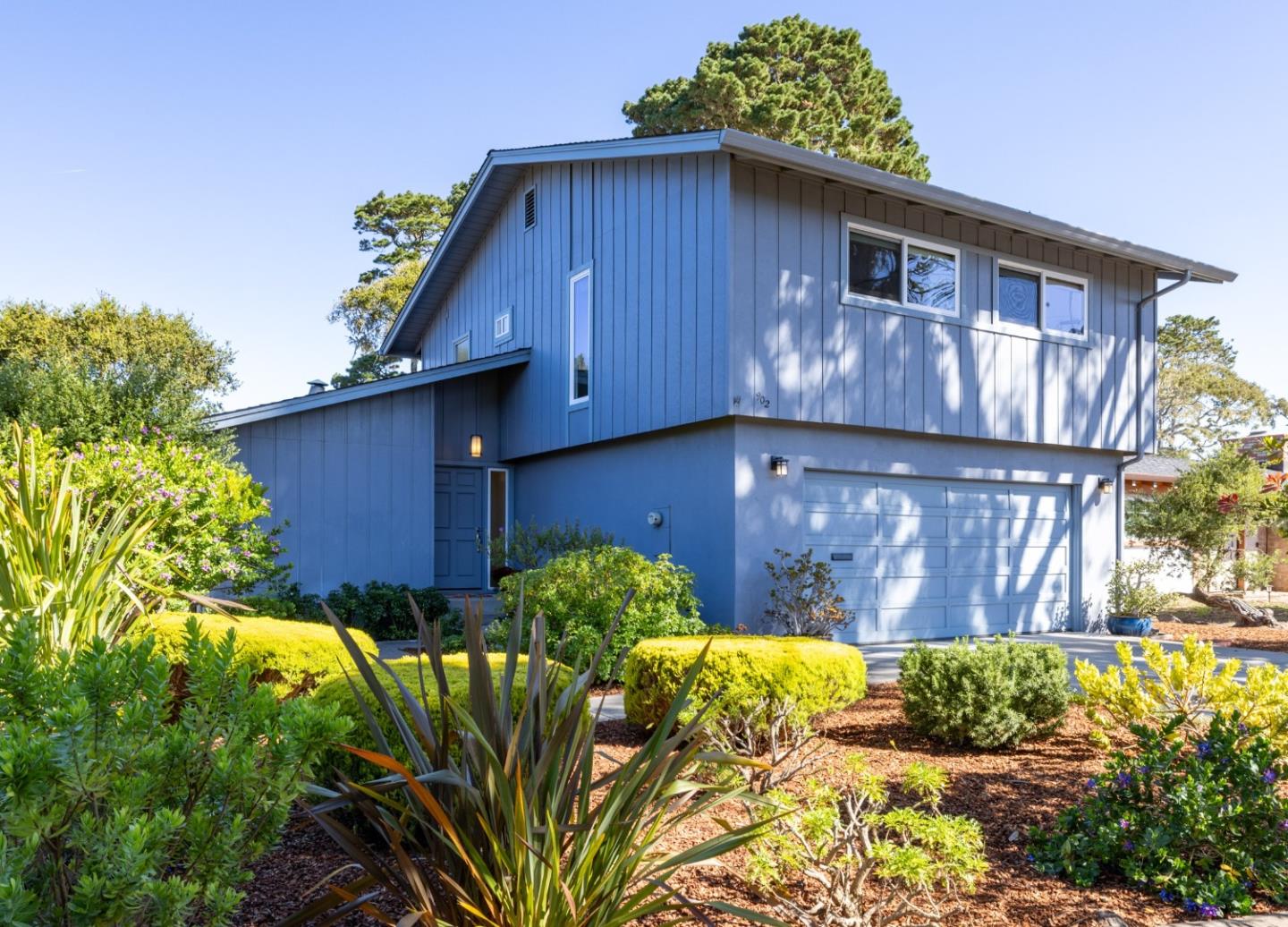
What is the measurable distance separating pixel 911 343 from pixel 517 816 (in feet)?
30.8

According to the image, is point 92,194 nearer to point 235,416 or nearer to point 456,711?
point 235,416

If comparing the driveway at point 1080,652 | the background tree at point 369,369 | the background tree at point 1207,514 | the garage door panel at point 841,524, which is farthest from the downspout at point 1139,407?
the background tree at point 369,369

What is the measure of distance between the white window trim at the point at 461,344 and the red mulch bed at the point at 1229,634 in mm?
11837

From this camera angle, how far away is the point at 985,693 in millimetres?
5273

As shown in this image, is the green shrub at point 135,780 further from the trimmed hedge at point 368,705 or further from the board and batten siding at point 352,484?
the board and batten siding at point 352,484

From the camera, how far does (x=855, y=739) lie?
562 centimetres

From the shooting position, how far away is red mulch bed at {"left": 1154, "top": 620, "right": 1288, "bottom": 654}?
11047mm

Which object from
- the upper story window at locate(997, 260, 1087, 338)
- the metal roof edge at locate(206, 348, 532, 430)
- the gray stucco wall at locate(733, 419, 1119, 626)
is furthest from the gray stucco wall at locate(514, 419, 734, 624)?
the upper story window at locate(997, 260, 1087, 338)

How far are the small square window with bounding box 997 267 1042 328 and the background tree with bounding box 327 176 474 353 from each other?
2229 cm

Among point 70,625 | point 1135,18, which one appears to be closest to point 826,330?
point 1135,18

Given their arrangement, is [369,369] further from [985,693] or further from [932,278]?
[985,693]

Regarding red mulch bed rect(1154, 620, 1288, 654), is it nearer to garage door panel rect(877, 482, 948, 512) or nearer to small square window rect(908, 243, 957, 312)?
garage door panel rect(877, 482, 948, 512)

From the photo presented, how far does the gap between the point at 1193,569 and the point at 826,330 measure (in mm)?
9827

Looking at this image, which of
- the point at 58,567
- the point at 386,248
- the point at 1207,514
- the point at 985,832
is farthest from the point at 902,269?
the point at 386,248
